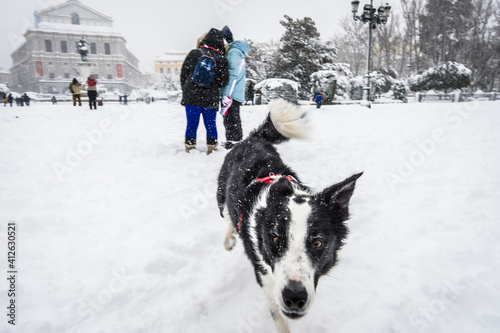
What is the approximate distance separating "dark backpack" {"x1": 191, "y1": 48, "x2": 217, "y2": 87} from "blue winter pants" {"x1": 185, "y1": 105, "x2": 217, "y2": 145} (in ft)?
1.57

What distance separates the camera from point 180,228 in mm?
2988

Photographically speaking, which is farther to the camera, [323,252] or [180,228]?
[180,228]

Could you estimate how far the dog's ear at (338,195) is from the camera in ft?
5.89

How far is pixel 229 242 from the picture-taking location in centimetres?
282

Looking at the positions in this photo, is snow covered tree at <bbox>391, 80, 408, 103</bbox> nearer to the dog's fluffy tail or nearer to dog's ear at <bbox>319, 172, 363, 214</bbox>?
the dog's fluffy tail

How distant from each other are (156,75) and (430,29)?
75897 mm

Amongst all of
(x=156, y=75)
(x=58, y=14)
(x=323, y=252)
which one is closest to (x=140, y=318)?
(x=323, y=252)

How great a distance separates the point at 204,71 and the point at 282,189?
3443 millimetres

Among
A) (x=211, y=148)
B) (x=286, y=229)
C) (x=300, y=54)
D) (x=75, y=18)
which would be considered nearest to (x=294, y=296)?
(x=286, y=229)

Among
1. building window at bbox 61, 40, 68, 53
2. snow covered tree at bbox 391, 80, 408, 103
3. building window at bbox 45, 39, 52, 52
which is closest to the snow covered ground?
snow covered tree at bbox 391, 80, 408, 103

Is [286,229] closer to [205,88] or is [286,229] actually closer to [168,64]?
[205,88]

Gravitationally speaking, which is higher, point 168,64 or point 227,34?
point 168,64

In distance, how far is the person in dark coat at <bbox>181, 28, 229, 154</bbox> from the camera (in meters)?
4.73

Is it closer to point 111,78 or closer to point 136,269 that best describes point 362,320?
point 136,269
